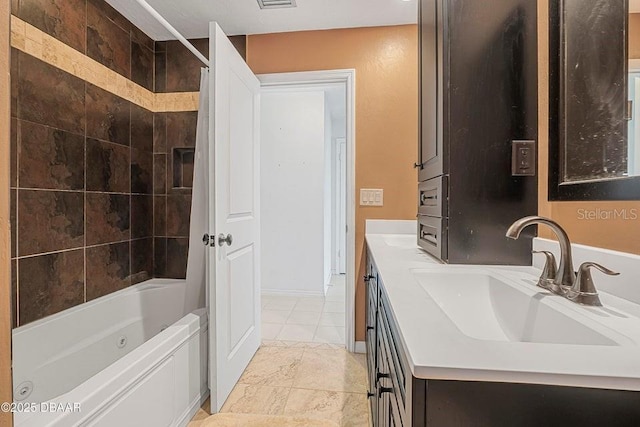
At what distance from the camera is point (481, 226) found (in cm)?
116

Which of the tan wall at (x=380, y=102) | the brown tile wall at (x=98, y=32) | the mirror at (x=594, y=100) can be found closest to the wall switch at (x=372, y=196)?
the tan wall at (x=380, y=102)

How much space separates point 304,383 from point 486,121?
5.51 ft

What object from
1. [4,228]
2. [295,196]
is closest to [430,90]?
[4,228]

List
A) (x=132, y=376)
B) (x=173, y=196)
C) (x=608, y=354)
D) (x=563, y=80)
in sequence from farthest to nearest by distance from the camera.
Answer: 1. (x=173, y=196)
2. (x=132, y=376)
3. (x=563, y=80)
4. (x=608, y=354)

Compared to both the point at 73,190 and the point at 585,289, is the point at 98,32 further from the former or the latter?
the point at 585,289

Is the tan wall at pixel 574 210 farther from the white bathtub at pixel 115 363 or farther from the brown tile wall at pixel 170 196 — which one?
the brown tile wall at pixel 170 196

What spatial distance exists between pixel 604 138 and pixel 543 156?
0.30 m

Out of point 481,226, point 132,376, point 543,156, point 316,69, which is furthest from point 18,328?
point 543,156

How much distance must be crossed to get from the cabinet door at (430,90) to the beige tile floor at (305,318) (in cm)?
157

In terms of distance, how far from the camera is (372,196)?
2.21 meters

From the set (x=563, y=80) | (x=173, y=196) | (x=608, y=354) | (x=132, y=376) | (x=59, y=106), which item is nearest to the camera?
(x=608, y=354)

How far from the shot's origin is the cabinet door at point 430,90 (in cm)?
123

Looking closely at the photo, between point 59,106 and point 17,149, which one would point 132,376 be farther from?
point 59,106

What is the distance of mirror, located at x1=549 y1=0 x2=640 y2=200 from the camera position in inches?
30.5
